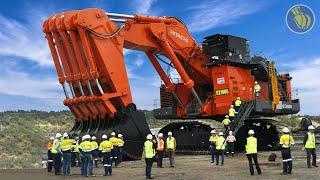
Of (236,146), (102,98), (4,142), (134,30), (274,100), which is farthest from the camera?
(4,142)

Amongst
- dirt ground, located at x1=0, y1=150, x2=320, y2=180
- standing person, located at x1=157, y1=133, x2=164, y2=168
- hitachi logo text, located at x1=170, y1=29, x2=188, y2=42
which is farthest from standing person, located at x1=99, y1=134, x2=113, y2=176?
hitachi logo text, located at x1=170, y1=29, x2=188, y2=42

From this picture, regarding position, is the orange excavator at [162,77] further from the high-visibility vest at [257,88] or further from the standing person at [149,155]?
the standing person at [149,155]

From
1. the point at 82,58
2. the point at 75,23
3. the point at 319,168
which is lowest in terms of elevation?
Result: the point at 319,168

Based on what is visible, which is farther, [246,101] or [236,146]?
Answer: [236,146]

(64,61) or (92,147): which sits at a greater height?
(64,61)

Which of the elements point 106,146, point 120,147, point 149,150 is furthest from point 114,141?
point 149,150

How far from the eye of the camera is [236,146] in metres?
30.3

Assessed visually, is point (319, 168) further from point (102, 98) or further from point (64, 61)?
point (64, 61)

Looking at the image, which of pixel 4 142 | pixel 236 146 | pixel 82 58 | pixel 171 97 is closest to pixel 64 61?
pixel 82 58

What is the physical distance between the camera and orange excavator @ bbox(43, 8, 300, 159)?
23844 mm

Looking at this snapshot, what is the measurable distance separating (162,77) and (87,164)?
10576 mm

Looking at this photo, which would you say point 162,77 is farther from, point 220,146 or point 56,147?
point 56,147

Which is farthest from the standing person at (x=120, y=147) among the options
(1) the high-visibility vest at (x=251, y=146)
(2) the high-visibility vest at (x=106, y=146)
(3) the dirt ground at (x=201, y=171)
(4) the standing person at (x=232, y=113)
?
(1) the high-visibility vest at (x=251, y=146)

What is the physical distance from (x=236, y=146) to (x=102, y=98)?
10475 mm
